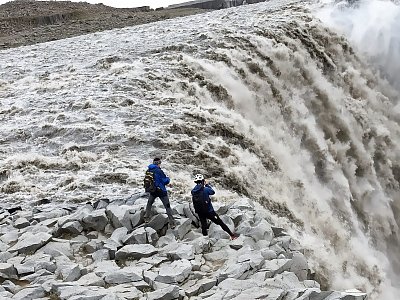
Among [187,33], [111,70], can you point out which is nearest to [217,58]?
[111,70]

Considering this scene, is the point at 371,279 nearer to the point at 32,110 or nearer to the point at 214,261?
the point at 214,261

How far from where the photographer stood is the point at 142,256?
969 centimetres

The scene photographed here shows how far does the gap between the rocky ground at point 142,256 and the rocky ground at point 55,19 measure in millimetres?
27924

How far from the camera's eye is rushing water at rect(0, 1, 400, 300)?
47.0ft

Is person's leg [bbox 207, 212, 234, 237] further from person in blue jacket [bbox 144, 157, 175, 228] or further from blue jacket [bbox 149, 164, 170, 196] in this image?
blue jacket [bbox 149, 164, 170, 196]

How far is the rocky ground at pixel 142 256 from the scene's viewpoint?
842cm

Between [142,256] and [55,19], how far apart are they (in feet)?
137

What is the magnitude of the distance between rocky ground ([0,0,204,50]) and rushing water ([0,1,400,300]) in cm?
1030

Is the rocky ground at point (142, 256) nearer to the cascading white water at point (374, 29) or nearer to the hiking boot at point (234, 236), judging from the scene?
the hiking boot at point (234, 236)

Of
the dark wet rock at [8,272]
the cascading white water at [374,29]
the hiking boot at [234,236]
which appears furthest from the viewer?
the cascading white water at [374,29]

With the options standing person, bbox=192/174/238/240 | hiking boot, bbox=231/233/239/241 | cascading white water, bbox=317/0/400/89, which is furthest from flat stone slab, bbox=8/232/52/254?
cascading white water, bbox=317/0/400/89

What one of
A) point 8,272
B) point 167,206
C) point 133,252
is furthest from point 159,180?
point 8,272

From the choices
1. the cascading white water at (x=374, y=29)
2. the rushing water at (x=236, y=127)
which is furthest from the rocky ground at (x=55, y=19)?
the cascading white water at (x=374, y=29)

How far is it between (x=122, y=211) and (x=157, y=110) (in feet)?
23.3
